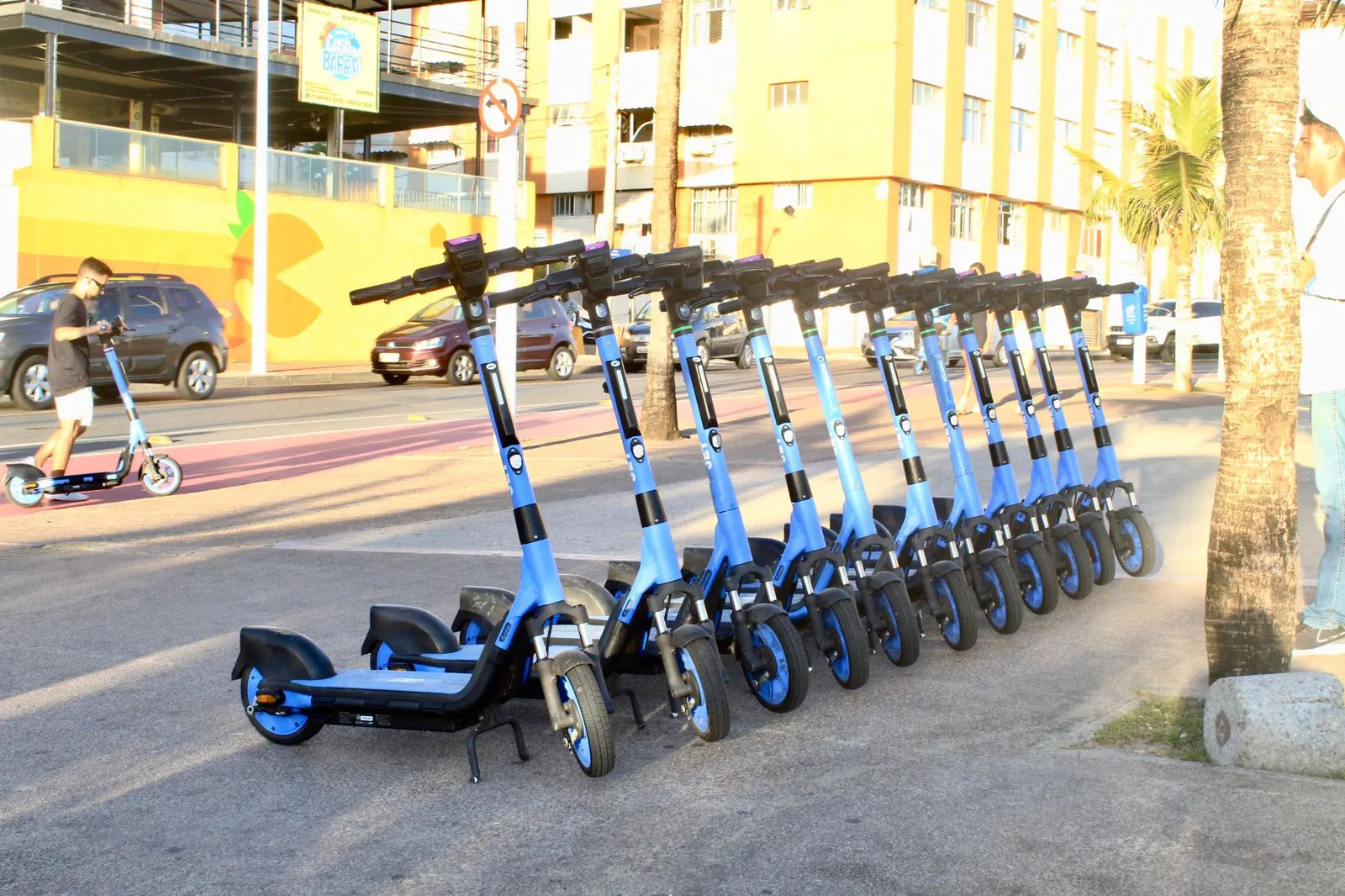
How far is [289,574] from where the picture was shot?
874cm

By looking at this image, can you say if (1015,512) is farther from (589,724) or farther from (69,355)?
(69,355)

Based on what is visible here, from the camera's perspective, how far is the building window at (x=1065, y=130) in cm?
5709

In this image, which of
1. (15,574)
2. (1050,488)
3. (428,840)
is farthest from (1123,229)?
(428,840)

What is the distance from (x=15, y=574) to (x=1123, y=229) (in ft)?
70.2

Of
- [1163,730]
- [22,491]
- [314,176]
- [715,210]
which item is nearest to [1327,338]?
[1163,730]

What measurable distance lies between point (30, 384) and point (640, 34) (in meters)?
37.4

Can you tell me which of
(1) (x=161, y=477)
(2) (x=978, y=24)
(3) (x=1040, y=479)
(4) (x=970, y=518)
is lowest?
(1) (x=161, y=477)

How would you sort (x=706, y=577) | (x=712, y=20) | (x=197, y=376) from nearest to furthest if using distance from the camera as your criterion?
(x=706, y=577) < (x=197, y=376) < (x=712, y=20)

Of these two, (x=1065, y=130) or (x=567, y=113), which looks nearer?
(x=567, y=113)

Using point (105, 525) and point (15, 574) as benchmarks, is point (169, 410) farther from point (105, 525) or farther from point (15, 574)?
point (15, 574)

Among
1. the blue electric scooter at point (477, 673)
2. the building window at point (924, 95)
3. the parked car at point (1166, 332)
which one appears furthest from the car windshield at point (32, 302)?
the building window at point (924, 95)

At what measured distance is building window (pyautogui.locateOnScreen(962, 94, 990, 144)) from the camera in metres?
51.5

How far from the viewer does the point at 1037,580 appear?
7320 millimetres

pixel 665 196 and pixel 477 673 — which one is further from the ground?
pixel 665 196
